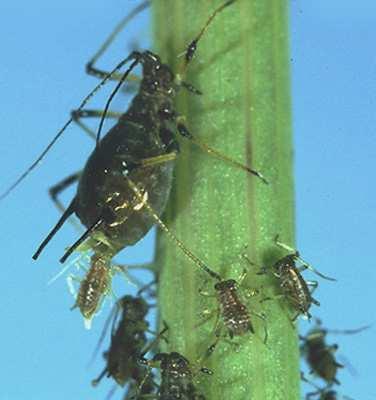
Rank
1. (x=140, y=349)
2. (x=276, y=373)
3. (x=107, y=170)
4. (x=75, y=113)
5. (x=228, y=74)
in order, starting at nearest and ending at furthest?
(x=276, y=373) → (x=228, y=74) → (x=107, y=170) → (x=75, y=113) → (x=140, y=349)

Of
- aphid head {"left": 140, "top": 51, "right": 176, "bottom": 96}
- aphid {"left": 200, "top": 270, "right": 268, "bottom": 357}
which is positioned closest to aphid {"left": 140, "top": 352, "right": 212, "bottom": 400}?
aphid {"left": 200, "top": 270, "right": 268, "bottom": 357}

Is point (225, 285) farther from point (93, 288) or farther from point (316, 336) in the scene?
point (316, 336)

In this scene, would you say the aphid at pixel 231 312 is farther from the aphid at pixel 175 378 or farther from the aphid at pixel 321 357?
the aphid at pixel 321 357

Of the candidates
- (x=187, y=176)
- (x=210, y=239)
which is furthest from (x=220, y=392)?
(x=187, y=176)

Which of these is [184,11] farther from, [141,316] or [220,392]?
[141,316]

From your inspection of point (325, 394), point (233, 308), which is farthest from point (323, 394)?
point (233, 308)

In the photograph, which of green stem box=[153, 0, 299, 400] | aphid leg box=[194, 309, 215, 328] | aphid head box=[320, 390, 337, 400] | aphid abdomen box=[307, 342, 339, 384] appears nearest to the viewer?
green stem box=[153, 0, 299, 400]

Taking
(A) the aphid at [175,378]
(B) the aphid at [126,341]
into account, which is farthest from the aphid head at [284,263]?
(B) the aphid at [126,341]

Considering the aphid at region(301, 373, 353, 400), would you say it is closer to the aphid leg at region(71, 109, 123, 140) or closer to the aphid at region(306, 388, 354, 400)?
the aphid at region(306, 388, 354, 400)
